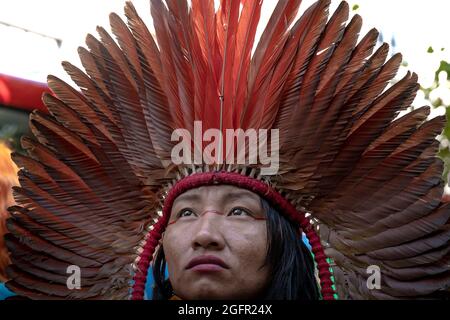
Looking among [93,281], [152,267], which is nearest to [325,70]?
[152,267]

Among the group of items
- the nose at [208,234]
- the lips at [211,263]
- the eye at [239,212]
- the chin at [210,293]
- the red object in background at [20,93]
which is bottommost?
the chin at [210,293]

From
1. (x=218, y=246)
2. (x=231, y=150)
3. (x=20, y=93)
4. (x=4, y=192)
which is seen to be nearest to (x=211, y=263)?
(x=218, y=246)

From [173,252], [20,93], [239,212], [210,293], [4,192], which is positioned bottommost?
[210,293]

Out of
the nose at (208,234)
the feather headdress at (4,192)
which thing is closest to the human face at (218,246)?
the nose at (208,234)

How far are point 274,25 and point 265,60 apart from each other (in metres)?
0.11

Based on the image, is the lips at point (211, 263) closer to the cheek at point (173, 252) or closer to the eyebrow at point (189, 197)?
the cheek at point (173, 252)

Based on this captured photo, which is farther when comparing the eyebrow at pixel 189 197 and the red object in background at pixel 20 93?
the red object in background at pixel 20 93

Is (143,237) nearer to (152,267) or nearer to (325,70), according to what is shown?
(152,267)

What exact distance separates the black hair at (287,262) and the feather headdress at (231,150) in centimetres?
4

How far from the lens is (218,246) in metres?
1.84

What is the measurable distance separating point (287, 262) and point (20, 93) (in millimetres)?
3532

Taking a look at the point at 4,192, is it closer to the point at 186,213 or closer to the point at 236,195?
the point at 186,213

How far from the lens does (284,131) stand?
6.43 feet

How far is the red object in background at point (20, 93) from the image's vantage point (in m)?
4.88
